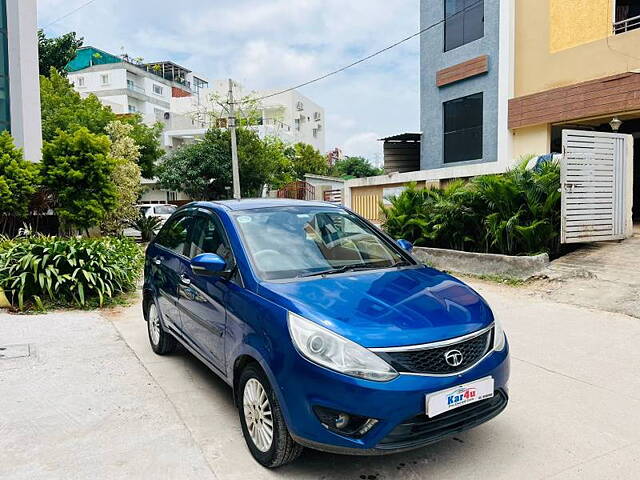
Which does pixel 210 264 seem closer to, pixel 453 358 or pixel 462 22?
pixel 453 358

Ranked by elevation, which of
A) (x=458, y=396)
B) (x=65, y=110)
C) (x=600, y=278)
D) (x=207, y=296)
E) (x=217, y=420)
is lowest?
(x=217, y=420)

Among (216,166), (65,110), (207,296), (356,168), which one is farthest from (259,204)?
(356,168)

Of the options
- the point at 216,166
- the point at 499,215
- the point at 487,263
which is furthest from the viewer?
the point at 216,166

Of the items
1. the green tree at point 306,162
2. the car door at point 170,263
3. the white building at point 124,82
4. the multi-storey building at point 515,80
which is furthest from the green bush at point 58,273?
the white building at point 124,82

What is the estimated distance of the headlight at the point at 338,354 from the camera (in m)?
2.76

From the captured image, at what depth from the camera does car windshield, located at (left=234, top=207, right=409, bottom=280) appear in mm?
3709

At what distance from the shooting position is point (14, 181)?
450 inches

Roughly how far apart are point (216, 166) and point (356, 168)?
2757 cm

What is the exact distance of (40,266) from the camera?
7648mm

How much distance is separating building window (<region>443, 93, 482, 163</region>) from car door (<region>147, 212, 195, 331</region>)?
1316 cm

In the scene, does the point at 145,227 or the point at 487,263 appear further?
the point at 145,227

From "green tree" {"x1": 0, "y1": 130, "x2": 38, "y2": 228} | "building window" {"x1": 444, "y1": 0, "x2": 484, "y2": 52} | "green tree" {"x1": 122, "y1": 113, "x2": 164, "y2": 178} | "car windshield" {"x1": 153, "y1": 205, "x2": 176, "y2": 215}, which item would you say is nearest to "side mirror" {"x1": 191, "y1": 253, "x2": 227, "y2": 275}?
"green tree" {"x1": 0, "y1": 130, "x2": 38, "y2": 228}

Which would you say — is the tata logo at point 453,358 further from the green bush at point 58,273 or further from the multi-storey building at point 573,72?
the multi-storey building at point 573,72

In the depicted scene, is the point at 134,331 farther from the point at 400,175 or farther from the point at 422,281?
the point at 400,175
